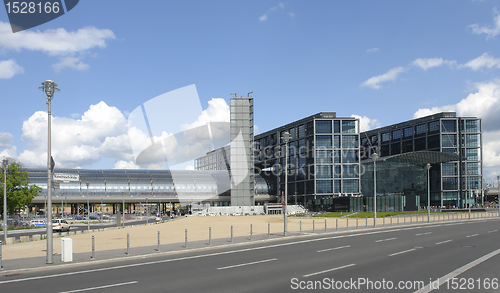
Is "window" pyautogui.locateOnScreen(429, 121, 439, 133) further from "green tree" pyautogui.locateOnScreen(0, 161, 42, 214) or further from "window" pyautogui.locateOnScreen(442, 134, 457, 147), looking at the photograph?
"green tree" pyautogui.locateOnScreen(0, 161, 42, 214)

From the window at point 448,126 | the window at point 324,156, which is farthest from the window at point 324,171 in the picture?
the window at point 448,126

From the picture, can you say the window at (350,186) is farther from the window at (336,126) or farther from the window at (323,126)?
the window at (323,126)

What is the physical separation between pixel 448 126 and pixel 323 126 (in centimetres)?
4384

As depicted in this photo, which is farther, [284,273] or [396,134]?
[396,134]

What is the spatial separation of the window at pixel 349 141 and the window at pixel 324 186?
12076 mm

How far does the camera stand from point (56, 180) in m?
20.7

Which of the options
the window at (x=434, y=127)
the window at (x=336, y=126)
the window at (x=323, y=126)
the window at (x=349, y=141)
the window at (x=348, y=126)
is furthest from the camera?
the window at (x=434, y=127)

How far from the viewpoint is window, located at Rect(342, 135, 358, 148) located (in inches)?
4695

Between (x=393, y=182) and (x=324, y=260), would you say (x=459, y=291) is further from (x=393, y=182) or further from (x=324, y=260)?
(x=393, y=182)

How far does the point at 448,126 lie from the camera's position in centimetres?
12900

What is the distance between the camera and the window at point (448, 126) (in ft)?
422

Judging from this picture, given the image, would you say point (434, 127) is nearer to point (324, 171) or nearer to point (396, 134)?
point (396, 134)

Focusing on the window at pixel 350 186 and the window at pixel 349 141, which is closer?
the window at pixel 350 186

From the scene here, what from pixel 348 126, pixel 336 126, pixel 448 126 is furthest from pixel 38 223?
pixel 448 126
